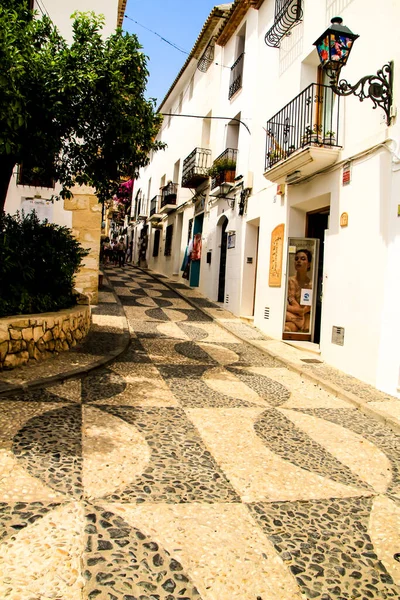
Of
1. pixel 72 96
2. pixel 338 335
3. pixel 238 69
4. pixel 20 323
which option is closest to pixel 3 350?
pixel 20 323

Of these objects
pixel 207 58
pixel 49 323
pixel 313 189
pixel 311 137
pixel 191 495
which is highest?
pixel 207 58

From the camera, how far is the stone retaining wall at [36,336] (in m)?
5.02

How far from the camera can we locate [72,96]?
518 centimetres

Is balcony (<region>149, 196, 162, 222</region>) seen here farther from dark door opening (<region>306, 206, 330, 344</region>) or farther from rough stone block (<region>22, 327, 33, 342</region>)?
rough stone block (<region>22, 327, 33, 342</region>)

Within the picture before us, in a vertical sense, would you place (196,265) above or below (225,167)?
below

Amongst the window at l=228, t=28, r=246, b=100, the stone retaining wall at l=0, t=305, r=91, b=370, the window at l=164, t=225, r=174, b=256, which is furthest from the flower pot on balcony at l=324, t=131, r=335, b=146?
the window at l=164, t=225, r=174, b=256

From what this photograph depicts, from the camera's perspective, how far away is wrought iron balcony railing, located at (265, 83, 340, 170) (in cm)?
753

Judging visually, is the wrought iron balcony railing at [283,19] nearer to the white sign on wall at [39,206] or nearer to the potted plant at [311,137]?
the potted plant at [311,137]

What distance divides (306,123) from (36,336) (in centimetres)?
609

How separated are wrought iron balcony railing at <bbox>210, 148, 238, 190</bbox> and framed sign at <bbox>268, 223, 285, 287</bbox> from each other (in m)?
3.82

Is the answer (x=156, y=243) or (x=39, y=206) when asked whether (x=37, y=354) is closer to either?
(x=39, y=206)

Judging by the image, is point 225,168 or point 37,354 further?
point 225,168

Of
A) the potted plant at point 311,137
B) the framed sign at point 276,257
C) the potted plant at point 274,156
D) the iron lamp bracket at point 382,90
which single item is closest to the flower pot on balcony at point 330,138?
the potted plant at point 311,137

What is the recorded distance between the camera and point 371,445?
3930 millimetres
